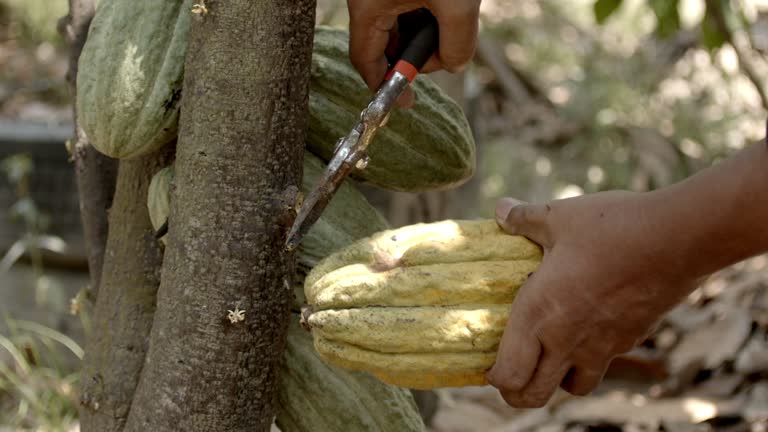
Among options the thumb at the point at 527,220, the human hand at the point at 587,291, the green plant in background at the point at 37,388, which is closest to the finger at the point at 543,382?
the human hand at the point at 587,291

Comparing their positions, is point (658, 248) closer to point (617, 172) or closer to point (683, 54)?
point (617, 172)

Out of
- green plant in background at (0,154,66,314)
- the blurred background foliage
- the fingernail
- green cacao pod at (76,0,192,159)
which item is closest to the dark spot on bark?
green cacao pod at (76,0,192,159)

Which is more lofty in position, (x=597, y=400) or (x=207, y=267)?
(x=207, y=267)

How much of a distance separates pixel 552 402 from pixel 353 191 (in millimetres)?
1397

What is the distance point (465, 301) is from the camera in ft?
3.78

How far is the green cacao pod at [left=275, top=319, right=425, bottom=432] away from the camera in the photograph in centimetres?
137

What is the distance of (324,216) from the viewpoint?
4.58 ft

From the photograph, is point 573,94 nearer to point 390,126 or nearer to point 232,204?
point 390,126

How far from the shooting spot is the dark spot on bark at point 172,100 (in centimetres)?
131

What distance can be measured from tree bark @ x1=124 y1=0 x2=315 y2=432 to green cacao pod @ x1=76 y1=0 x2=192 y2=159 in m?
Result: 0.07

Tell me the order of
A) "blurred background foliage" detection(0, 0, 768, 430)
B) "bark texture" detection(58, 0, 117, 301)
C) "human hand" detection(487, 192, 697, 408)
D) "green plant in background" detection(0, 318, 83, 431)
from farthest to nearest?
"blurred background foliage" detection(0, 0, 768, 430) → "green plant in background" detection(0, 318, 83, 431) → "bark texture" detection(58, 0, 117, 301) → "human hand" detection(487, 192, 697, 408)

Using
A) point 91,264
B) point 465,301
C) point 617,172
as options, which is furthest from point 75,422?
point 617,172

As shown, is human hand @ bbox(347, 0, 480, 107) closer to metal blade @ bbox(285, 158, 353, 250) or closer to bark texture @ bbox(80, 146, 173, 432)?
metal blade @ bbox(285, 158, 353, 250)

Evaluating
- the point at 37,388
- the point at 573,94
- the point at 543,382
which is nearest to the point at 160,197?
the point at 543,382
